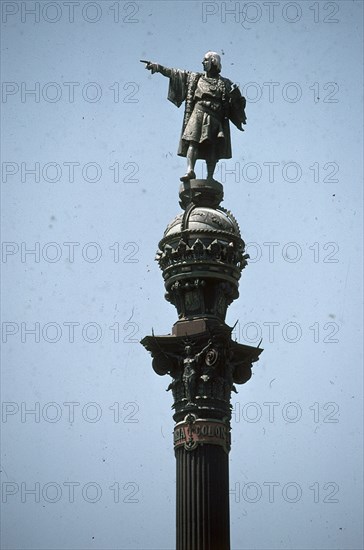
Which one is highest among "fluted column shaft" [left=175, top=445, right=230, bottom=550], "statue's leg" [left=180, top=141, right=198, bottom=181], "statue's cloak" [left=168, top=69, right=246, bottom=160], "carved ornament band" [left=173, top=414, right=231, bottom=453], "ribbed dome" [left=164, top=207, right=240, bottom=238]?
"statue's cloak" [left=168, top=69, right=246, bottom=160]

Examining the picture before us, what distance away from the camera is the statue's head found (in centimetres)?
4331

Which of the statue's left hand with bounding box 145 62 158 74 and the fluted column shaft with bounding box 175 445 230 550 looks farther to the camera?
the statue's left hand with bounding box 145 62 158 74

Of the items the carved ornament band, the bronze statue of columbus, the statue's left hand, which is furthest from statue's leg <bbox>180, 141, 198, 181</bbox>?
the carved ornament band

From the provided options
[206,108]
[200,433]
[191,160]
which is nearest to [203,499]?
[200,433]

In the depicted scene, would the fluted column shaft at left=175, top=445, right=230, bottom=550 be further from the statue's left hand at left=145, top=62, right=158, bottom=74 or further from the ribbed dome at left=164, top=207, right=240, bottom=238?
the statue's left hand at left=145, top=62, right=158, bottom=74

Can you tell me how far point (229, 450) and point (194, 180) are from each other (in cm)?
810

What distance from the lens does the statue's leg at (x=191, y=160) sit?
42625mm

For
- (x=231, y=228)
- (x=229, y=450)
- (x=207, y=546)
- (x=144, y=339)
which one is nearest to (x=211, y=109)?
(x=231, y=228)

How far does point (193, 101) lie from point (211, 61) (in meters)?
1.32

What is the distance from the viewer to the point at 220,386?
39688 millimetres

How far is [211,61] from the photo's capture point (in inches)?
1704

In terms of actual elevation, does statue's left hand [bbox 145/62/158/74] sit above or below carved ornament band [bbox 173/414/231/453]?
above

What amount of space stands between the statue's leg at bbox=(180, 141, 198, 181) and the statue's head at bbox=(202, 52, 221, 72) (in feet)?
7.92

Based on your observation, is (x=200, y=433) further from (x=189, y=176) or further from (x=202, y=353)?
(x=189, y=176)
